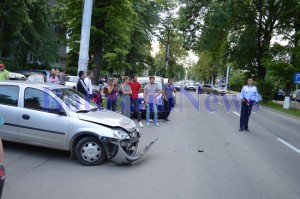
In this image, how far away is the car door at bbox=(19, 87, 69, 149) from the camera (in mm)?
7016

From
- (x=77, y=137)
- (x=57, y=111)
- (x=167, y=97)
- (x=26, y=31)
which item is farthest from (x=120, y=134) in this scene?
(x=26, y=31)

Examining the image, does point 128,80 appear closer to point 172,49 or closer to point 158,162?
point 158,162

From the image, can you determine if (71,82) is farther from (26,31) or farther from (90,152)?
(90,152)

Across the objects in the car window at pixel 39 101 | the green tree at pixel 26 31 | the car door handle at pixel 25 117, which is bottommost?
the car door handle at pixel 25 117

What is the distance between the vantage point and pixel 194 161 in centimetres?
758

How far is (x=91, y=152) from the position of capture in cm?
682

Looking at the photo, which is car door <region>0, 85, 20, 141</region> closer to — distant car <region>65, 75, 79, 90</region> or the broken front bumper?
the broken front bumper

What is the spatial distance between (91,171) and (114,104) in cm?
834

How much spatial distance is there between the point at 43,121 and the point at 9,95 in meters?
1.12

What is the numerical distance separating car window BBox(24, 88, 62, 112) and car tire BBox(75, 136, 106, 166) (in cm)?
90

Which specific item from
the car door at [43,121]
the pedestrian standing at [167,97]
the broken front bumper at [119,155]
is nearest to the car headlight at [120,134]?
the broken front bumper at [119,155]

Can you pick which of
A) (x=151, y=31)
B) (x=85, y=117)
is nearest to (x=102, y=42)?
(x=85, y=117)

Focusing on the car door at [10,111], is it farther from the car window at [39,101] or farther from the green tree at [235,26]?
the green tree at [235,26]

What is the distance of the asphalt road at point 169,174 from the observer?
5.38 m
